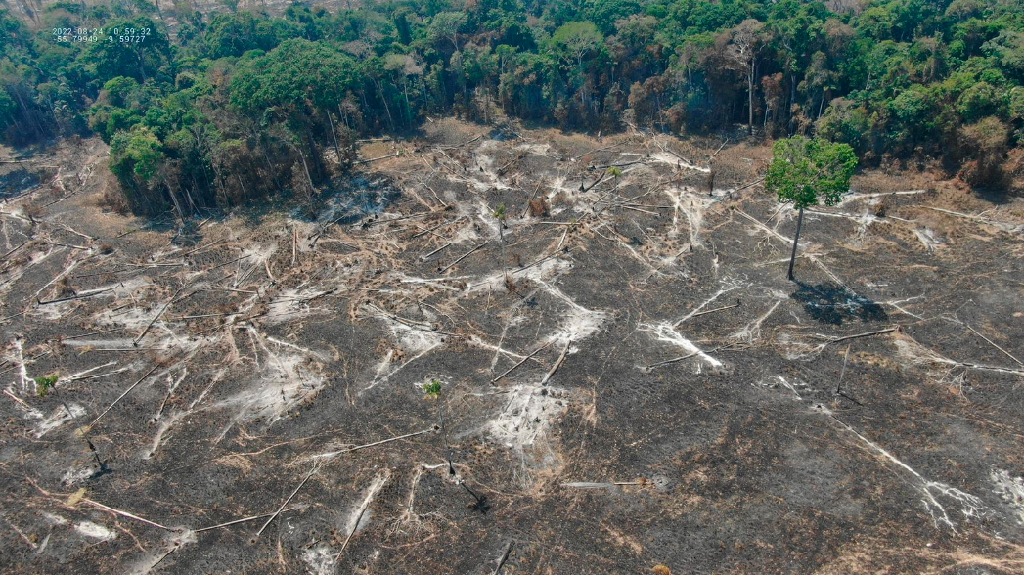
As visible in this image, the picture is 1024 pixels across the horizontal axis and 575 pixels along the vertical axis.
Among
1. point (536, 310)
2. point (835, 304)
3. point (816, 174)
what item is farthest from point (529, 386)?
point (816, 174)

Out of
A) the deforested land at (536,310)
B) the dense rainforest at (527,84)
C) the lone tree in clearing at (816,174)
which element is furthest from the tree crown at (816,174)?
the dense rainforest at (527,84)

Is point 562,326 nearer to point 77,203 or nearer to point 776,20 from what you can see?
point 776,20

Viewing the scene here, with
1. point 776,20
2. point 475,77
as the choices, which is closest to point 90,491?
point 475,77

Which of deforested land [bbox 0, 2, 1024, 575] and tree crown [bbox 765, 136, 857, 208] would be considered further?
tree crown [bbox 765, 136, 857, 208]

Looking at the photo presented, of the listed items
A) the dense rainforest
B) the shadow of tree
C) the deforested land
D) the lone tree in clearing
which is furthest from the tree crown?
the dense rainforest

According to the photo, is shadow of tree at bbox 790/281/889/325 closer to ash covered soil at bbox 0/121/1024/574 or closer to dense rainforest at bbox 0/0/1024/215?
ash covered soil at bbox 0/121/1024/574

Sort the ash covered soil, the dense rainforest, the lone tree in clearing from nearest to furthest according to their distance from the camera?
the ash covered soil
the lone tree in clearing
the dense rainforest
